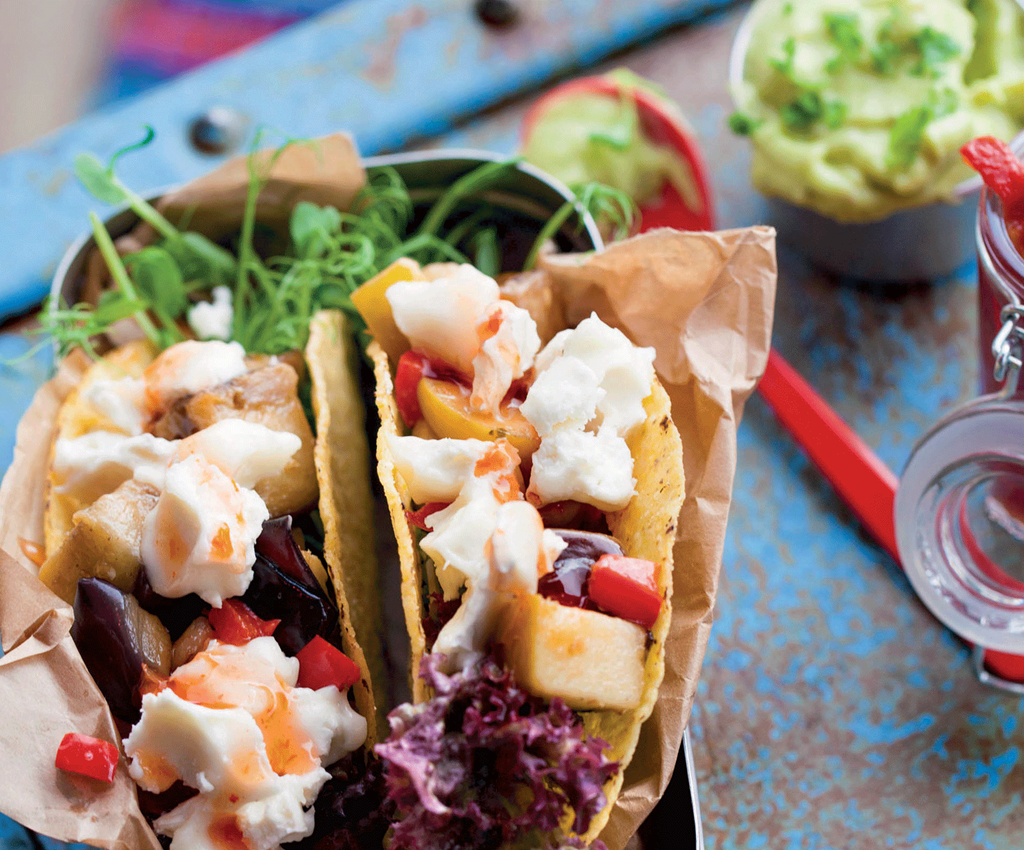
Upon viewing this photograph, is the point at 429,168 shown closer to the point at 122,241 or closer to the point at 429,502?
the point at 122,241

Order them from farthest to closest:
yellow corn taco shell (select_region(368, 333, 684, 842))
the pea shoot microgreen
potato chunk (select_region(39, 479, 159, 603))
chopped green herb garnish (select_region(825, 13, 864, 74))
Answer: chopped green herb garnish (select_region(825, 13, 864, 74)), the pea shoot microgreen, potato chunk (select_region(39, 479, 159, 603)), yellow corn taco shell (select_region(368, 333, 684, 842))

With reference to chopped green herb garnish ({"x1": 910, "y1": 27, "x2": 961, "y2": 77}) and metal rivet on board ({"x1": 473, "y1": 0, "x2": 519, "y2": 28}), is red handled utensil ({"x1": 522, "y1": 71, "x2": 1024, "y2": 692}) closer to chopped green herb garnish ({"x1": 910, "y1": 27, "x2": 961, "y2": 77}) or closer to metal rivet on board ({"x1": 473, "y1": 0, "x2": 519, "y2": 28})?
metal rivet on board ({"x1": 473, "y1": 0, "x2": 519, "y2": 28})

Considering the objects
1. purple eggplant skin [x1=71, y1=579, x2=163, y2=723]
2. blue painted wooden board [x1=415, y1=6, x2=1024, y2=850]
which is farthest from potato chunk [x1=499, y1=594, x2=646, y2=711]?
blue painted wooden board [x1=415, y1=6, x2=1024, y2=850]

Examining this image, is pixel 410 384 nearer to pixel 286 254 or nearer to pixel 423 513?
pixel 423 513

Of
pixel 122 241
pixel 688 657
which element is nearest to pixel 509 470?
pixel 688 657

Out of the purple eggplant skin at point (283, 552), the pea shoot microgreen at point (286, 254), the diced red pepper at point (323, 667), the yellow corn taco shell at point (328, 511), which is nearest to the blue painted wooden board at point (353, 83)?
the pea shoot microgreen at point (286, 254)

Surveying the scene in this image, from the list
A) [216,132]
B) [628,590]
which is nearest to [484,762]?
[628,590]
